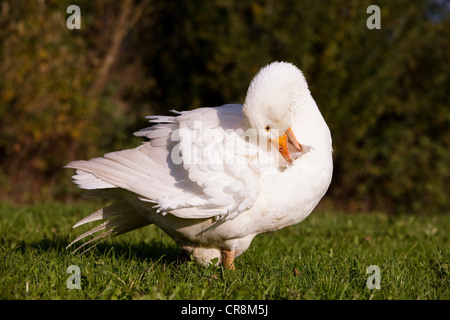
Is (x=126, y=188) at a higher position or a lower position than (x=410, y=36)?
lower

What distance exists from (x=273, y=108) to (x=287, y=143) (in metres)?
0.34

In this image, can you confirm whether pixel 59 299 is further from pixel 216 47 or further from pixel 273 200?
pixel 216 47

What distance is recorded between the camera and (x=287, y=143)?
3598 mm

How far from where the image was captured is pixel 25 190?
32.0 feet

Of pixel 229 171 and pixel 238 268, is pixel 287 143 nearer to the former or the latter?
pixel 229 171

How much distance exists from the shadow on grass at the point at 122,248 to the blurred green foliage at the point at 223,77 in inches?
166

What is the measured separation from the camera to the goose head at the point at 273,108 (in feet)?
11.1

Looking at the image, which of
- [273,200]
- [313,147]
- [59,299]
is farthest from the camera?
[313,147]

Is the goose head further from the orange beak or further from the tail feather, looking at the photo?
the tail feather

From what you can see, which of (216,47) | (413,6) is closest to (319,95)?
(216,47)

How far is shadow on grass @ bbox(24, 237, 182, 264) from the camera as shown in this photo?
4378 mm

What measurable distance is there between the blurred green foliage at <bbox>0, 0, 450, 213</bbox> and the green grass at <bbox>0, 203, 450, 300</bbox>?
12.4 feet

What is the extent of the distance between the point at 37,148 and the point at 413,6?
782cm

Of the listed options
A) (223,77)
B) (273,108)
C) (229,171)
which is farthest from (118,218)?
(223,77)
